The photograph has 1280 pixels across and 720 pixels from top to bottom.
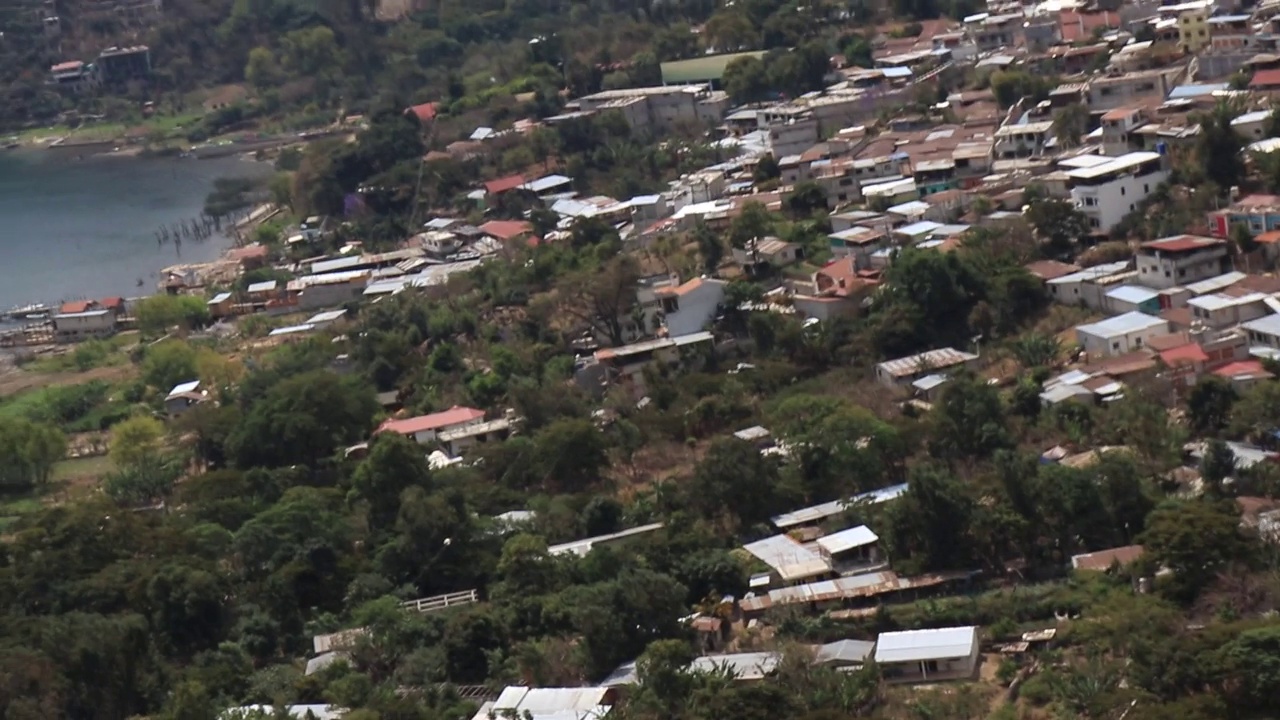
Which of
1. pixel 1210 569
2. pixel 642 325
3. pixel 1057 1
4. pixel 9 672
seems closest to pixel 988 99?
pixel 1057 1

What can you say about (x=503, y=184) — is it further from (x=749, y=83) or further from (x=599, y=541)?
(x=599, y=541)

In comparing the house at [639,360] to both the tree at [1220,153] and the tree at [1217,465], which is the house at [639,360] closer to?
the tree at [1220,153]

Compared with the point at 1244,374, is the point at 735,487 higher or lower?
lower

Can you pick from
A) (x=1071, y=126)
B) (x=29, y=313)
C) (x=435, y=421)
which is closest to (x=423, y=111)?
(x=29, y=313)

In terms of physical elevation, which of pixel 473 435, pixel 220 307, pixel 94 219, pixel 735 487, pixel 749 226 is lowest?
pixel 94 219

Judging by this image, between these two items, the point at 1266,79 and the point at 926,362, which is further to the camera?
the point at 1266,79

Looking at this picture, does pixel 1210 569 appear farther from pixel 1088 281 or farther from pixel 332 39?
pixel 332 39

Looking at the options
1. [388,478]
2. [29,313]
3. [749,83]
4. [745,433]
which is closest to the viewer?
[388,478]
